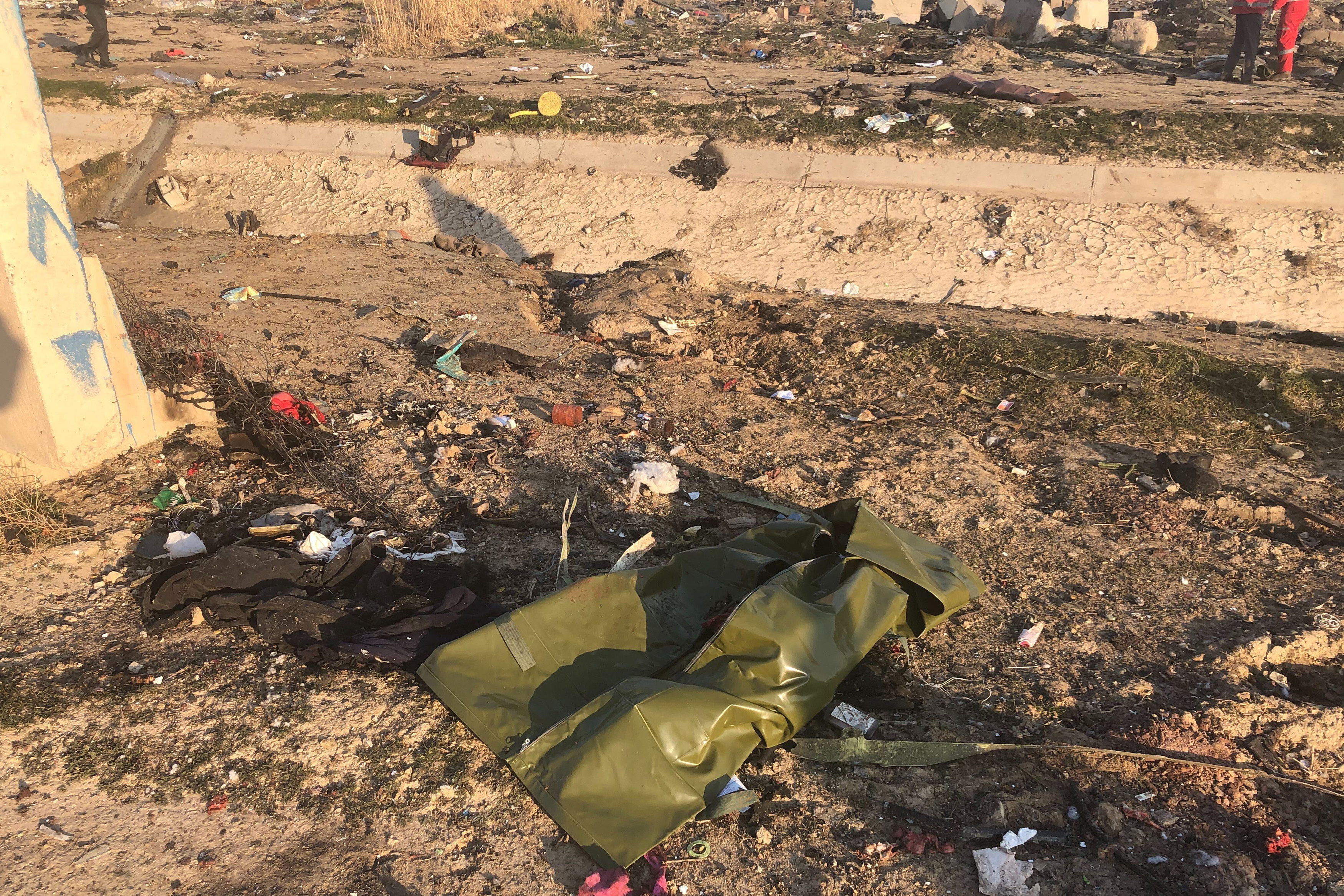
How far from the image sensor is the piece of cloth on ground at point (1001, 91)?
912cm

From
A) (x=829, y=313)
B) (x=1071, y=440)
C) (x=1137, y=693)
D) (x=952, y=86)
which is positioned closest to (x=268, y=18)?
(x=952, y=86)

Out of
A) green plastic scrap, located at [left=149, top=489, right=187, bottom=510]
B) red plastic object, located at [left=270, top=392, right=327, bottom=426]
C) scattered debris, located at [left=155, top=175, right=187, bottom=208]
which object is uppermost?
scattered debris, located at [left=155, top=175, right=187, bottom=208]

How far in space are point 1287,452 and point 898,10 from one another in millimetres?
12012

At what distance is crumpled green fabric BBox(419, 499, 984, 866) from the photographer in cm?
280

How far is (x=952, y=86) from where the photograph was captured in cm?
963

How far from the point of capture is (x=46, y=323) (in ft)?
13.7

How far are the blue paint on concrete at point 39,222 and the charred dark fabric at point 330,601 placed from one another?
5.50ft

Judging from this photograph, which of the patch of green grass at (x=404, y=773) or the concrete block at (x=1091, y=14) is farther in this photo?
the concrete block at (x=1091, y=14)

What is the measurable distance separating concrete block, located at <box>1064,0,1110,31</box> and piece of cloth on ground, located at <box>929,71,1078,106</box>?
14.9 ft

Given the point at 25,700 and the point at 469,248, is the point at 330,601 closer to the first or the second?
the point at 25,700

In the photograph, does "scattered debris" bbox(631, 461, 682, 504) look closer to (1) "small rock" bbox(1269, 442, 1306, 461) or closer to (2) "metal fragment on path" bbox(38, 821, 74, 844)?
(2) "metal fragment on path" bbox(38, 821, 74, 844)

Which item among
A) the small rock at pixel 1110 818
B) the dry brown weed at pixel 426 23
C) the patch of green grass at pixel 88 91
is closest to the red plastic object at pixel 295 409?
the small rock at pixel 1110 818

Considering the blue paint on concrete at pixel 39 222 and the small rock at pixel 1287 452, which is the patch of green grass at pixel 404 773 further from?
the small rock at pixel 1287 452

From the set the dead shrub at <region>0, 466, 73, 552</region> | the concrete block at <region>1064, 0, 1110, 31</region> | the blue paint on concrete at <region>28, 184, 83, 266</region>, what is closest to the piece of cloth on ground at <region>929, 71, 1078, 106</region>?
the concrete block at <region>1064, 0, 1110, 31</region>
